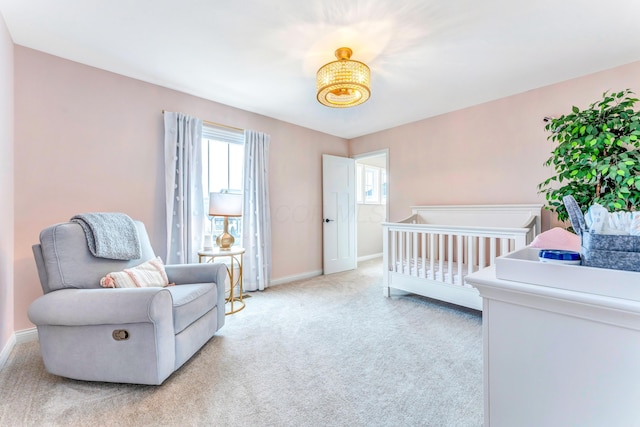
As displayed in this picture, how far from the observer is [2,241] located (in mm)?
1862

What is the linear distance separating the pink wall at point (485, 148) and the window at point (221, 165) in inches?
87.4

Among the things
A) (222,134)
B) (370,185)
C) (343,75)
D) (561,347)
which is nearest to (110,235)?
(222,134)

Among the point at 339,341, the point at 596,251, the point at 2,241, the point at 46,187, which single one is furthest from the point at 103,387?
the point at 596,251

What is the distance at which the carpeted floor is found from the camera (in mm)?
1360

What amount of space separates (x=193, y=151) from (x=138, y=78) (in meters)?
0.80

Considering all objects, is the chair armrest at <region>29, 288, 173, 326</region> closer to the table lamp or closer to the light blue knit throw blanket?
the light blue knit throw blanket

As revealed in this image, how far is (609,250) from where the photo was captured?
0.60 m

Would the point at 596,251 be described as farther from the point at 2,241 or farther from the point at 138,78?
the point at 138,78

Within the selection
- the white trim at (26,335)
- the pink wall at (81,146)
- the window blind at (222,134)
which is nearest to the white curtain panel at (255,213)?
the window blind at (222,134)

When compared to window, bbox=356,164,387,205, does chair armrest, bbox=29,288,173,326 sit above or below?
below

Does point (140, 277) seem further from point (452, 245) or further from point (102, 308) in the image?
point (452, 245)

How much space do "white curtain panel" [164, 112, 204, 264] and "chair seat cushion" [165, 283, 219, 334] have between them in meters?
0.86

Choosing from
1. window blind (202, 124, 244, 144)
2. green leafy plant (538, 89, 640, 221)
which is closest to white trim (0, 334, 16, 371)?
window blind (202, 124, 244, 144)

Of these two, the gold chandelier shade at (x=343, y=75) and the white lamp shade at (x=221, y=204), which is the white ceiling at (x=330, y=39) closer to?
the gold chandelier shade at (x=343, y=75)
